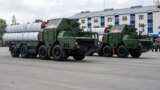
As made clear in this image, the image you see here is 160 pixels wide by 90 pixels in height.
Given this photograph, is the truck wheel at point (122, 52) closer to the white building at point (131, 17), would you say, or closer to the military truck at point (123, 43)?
the military truck at point (123, 43)

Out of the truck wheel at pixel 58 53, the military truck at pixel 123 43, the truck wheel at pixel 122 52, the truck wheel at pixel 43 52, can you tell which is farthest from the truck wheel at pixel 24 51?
the truck wheel at pixel 122 52

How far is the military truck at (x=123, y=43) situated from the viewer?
2638 cm

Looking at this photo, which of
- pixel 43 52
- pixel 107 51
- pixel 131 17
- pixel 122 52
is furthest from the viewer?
pixel 131 17

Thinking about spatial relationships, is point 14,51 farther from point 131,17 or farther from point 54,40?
point 131,17

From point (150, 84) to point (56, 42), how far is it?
12.6 metres

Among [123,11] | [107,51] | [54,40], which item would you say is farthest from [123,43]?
[123,11]

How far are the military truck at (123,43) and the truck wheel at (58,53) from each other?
20.7 ft

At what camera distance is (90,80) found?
1206 centimetres

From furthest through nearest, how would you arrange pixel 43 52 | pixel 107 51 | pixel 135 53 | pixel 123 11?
pixel 123 11 → pixel 107 51 → pixel 135 53 → pixel 43 52

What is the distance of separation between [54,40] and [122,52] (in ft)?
21.1

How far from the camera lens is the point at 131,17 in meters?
87.7

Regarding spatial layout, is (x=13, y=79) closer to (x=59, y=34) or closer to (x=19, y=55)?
(x=59, y=34)

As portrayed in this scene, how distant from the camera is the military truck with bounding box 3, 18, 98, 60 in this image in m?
21.7

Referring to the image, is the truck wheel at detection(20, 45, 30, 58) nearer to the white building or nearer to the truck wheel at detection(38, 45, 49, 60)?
the truck wheel at detection(38, 45, 49, 60)
